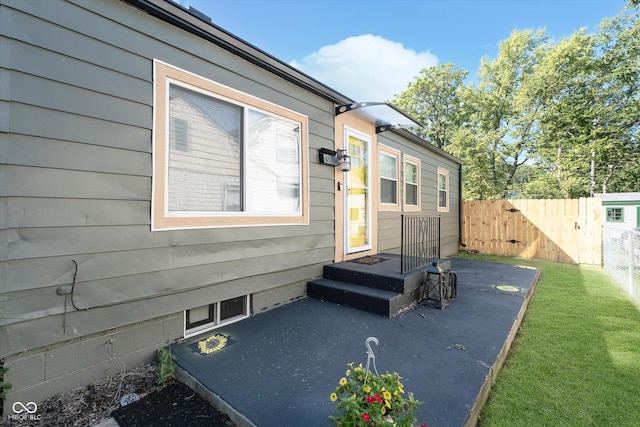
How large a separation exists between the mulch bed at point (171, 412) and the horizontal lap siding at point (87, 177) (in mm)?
651

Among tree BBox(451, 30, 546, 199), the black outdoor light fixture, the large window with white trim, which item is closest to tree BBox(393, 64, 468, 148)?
tree BBox(451, 30, 546, 199)

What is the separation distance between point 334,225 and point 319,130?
1443mm

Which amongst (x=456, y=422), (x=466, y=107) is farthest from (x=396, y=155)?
(x=466, y=107)

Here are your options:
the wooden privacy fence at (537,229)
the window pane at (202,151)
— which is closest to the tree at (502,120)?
the wooden privacy fence at (537,229)

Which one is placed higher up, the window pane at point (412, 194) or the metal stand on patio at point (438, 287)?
the window pane at point (412, 194)

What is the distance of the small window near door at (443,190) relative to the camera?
8680mm

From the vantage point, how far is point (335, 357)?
2311 millimetres

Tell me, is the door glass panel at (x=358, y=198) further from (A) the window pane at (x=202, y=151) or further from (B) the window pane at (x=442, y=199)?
(B) the window pane at (x=442, y=199)

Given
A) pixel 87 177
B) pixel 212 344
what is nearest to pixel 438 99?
pixel 212 344

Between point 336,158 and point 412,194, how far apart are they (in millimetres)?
3459

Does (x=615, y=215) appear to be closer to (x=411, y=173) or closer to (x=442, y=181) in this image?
(x=442, y=181)

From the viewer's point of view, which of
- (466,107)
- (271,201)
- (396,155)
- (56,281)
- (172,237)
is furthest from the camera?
(466,107)

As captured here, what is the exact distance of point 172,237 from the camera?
8.32ft

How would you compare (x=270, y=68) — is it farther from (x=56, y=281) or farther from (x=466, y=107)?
(x=466, y=107)
